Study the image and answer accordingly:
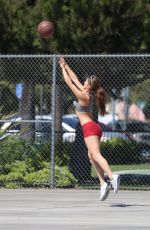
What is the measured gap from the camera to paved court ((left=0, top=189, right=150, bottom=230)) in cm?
1048

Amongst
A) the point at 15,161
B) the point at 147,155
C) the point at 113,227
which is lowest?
the point at 147,155

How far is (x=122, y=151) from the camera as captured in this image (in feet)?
71.3

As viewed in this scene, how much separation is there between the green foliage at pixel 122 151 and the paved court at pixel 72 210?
18.1 ft

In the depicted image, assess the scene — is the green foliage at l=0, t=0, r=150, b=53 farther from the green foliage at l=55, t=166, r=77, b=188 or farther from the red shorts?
the red shorts

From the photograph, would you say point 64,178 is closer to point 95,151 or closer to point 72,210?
point 95,151

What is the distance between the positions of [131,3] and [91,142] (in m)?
4.84

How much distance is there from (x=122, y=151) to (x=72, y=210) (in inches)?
383

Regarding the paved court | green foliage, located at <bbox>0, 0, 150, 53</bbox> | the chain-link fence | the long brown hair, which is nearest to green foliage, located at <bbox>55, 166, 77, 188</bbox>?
the chain-link fence

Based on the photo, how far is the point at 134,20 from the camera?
1683 centimetres

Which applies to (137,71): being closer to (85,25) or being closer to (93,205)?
(85,25)

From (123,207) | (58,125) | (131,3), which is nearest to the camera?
(123,207)

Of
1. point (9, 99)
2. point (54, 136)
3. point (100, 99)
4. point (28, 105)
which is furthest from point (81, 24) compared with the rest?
point (9, 99)

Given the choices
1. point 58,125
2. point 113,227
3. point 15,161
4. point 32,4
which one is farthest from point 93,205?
point 58,125

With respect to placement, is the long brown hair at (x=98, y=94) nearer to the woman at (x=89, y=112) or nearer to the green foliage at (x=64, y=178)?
the woman at (x=89, y=112)
